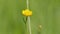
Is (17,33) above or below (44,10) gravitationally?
below

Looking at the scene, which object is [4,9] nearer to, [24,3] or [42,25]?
[24,3]

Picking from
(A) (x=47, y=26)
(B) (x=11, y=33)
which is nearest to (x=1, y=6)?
(B) (x=11, y=33)

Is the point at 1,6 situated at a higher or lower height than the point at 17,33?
higher

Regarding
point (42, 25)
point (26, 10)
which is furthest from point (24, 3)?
point (42, 25)

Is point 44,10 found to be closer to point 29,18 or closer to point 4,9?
point 29,18
